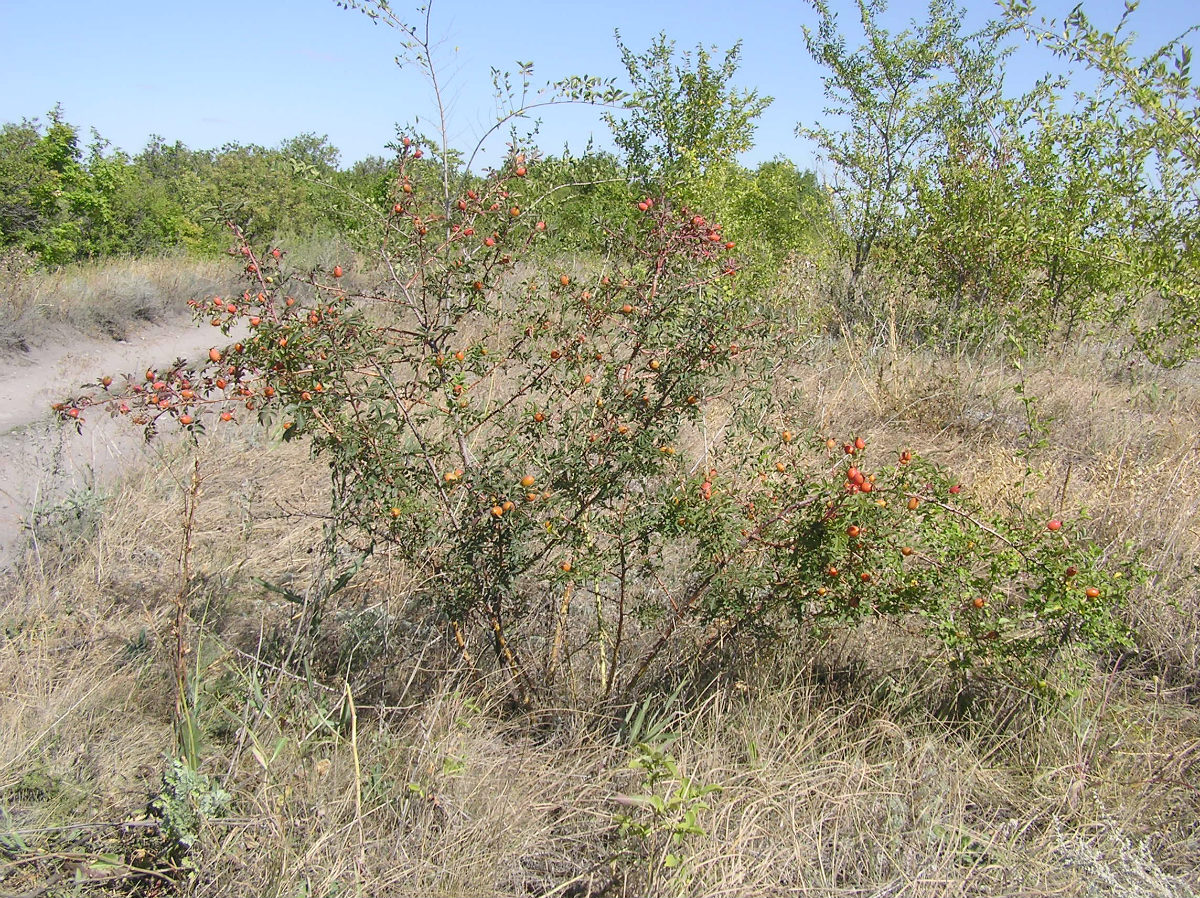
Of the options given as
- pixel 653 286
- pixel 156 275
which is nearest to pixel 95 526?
pixel 653 286

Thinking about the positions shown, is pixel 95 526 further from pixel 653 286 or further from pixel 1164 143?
pixel 1164 143

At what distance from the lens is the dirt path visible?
412cm

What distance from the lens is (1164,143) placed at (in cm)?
277

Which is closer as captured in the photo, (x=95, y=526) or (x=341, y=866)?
(x=341, y=866)

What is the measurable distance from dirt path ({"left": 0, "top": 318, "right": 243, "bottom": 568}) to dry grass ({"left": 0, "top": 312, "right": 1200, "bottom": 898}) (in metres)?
0.92

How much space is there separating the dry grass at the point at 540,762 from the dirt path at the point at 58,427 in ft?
3.01

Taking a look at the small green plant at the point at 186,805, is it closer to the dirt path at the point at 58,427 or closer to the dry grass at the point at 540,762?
the dry grass at the point at 540,762

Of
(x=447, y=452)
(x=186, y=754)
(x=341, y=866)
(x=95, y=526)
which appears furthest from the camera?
(x=95, y=526)

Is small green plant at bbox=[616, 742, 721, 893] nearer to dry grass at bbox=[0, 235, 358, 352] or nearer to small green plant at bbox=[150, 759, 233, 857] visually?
small green plant at bbox=[150, 759, 233, 857]

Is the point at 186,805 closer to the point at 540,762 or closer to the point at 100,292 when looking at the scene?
the point at 540,762

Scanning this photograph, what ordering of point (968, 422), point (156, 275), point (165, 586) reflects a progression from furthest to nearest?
point (156, 275) < point (968, 422) < point (165, 586)

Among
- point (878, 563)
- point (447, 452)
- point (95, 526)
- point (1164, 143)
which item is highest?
point (1164, 143)

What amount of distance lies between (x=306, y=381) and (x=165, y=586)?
5.85 ft

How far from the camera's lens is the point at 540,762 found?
2297 mm
